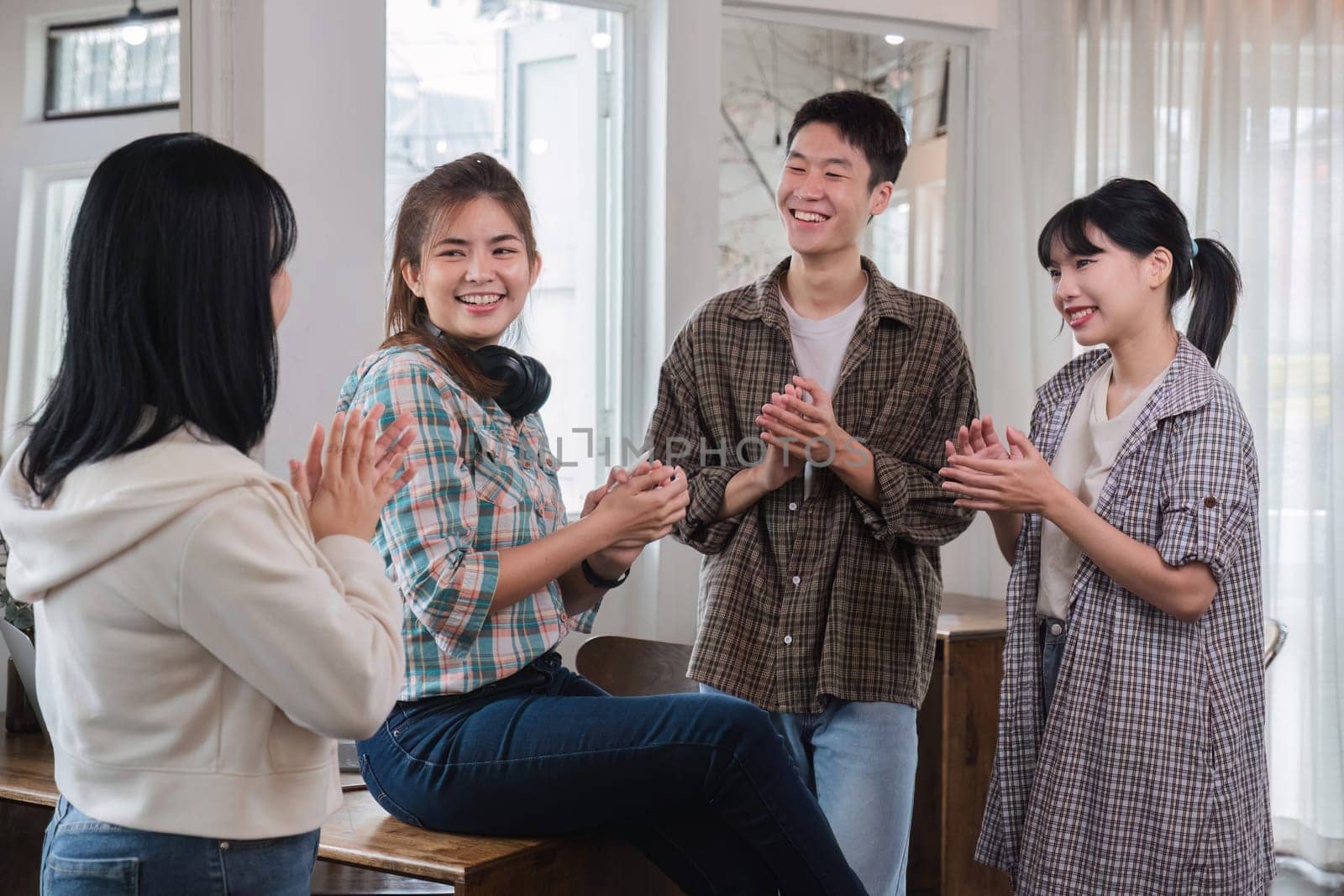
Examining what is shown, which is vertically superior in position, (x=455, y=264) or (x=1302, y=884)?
(x=455, y=264)

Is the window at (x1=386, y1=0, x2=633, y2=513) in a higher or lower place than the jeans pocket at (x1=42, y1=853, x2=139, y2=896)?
higher

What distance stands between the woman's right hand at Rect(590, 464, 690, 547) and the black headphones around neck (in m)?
0.17

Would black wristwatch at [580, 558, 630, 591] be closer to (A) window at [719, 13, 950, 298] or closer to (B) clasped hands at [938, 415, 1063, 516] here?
(B) clasped hands at [938, 415, 1063, 516]

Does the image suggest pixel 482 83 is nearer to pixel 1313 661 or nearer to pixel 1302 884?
pixel 1313 661

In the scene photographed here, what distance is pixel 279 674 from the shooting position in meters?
1.11

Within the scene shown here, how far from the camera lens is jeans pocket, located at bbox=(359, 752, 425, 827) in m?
1.66

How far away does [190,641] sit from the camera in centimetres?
113

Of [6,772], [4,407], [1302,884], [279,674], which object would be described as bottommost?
[1302,884]

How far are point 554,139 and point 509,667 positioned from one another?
1.99m

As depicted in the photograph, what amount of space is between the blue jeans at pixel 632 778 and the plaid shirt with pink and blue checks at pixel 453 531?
0.06 m

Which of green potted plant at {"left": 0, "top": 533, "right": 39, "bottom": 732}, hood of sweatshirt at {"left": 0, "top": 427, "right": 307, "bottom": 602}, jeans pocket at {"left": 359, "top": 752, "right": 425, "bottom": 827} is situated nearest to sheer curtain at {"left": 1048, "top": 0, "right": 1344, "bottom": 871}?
jeans pocket at {"left": 359, "top": 752, "right": 425, "bottom": 827}

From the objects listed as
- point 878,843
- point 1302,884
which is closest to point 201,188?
point 878,843

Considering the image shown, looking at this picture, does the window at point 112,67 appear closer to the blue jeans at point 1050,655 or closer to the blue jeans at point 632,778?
the blue jeans at point 632,778

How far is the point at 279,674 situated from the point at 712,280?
237cm
